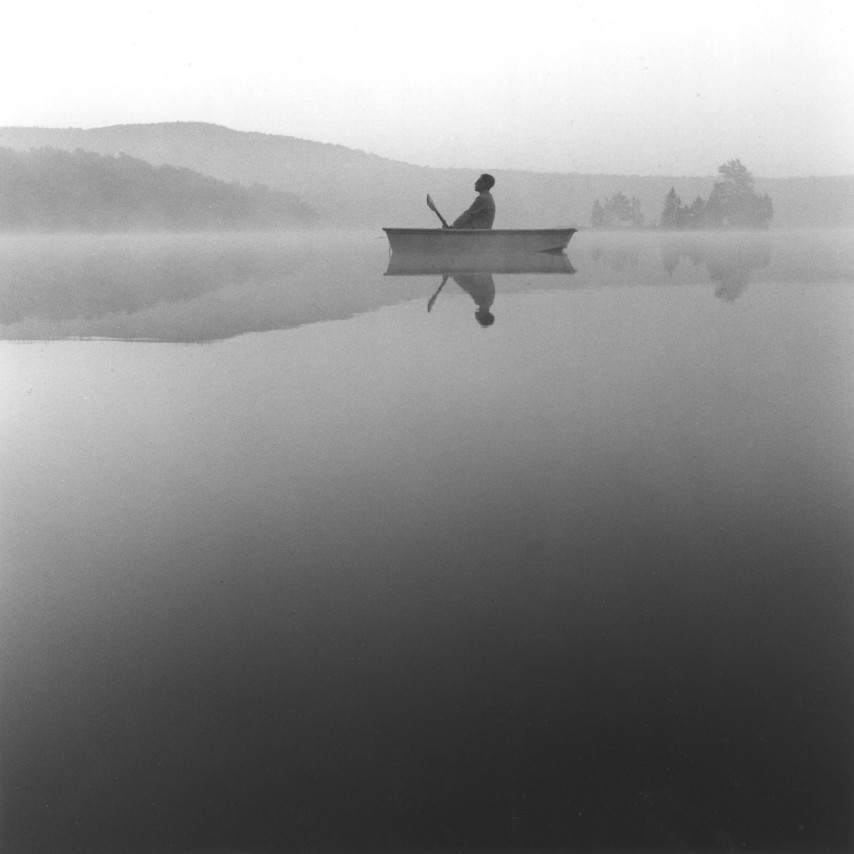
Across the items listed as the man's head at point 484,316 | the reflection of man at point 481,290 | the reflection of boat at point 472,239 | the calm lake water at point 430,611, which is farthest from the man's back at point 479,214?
the calm lake water at point 430,611

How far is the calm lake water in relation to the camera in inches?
66.9

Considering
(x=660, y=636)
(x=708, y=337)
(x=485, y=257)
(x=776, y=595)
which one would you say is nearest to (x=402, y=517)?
(x=660, y=636)

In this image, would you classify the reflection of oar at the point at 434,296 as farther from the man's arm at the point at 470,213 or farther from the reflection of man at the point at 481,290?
the man's arm at the point at 470,213

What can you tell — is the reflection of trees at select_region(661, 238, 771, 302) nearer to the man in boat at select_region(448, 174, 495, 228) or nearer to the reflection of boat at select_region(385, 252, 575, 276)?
the reflection of boat at select_region(385, 252, 575, 276)

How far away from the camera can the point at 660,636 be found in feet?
7.04

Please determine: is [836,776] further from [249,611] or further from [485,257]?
[485,257]

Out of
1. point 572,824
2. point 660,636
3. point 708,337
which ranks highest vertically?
point 708,337

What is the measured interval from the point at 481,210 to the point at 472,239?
0.64m

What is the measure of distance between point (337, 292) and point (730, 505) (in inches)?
312

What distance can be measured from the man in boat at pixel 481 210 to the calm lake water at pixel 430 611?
7.43 metres

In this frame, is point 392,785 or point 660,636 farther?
point 660,636

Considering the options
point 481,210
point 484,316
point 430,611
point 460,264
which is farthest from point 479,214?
point 430,611

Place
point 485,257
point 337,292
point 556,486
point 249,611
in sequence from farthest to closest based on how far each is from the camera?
point 485,257
point 337,292
point 556,486
point 249,611

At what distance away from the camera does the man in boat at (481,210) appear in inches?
467
